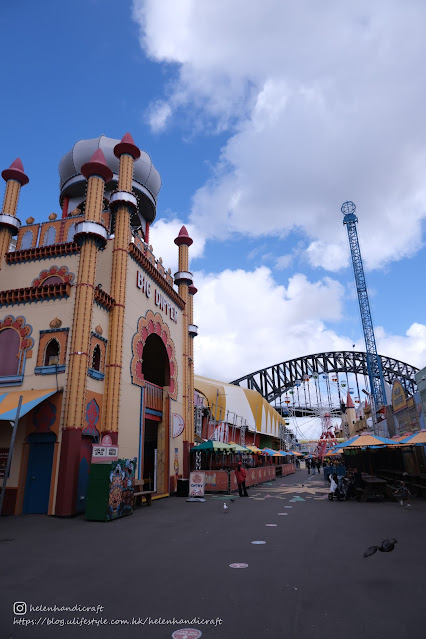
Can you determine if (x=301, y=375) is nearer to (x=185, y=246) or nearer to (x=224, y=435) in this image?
(x=224, y=435)

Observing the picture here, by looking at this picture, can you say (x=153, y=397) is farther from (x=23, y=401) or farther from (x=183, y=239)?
(x=183, y=239)

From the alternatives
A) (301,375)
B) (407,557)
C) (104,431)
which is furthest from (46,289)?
(301,375)

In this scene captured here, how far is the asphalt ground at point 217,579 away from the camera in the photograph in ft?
15.3

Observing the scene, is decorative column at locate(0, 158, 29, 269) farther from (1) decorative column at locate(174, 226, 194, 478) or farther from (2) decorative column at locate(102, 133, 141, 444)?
(1) decorative column at locate(174, 226, 194, 478)

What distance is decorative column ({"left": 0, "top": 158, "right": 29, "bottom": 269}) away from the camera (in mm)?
19312

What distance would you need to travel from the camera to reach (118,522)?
12.6 metres

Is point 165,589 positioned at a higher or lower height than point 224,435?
lower

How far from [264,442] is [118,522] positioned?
159ft

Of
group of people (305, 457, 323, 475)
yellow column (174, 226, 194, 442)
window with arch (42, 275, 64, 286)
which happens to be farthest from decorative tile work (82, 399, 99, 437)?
group of people (305, 457, 323, 475)

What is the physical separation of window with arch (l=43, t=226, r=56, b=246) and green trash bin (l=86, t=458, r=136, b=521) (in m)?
11.2

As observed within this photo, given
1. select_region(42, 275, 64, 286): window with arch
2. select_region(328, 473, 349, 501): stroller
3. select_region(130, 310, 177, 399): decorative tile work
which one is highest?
select_region(42, 275, 64, 286): window with arch

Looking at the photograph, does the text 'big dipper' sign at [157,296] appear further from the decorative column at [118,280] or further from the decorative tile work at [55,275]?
the decorative tile work at [55,275]

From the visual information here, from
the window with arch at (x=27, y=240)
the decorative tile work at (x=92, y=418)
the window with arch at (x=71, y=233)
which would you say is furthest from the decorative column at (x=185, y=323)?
the window with arch at (x=27, y=240)

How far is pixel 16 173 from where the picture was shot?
2022 centimetres
